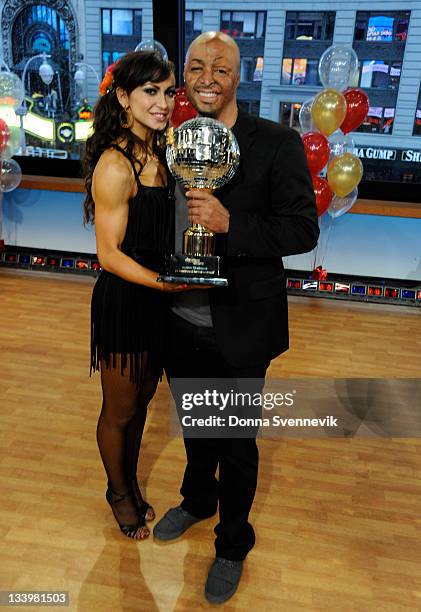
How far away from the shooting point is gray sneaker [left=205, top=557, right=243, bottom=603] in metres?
1.54

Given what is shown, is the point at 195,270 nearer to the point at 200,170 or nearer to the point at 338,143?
the point at 200,170

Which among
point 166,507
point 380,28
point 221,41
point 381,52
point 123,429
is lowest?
point 166,507

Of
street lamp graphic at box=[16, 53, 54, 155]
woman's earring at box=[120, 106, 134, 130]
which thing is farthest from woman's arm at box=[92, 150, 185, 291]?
street lamp graphic at box=[16, 53, 54, 155]

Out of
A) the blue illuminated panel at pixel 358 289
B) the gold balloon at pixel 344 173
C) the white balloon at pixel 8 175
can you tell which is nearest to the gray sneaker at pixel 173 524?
the gold balloon at pixel 344 173

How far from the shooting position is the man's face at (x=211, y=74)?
1.23 meters

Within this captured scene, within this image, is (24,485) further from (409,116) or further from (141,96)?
(409,116)

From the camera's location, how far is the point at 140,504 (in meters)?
1.84

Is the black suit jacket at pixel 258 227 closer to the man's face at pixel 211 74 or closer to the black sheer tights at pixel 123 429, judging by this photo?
the man's face at pixel 211 74

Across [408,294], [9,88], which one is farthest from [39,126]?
[408,294]

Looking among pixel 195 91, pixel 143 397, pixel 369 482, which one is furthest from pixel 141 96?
pixel 369 482

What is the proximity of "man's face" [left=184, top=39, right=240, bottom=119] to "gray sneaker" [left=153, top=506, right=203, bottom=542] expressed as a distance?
130cm

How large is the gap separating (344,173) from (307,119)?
473mm

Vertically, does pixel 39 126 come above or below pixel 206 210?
below

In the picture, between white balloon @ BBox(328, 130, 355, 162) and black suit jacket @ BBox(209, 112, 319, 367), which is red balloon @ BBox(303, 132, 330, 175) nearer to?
white balloon @ BBox(328, 130, 355, 162)
